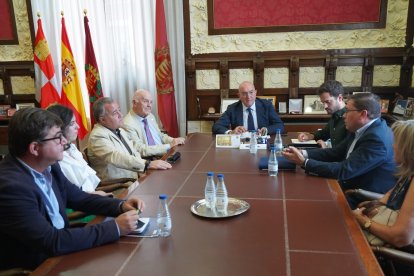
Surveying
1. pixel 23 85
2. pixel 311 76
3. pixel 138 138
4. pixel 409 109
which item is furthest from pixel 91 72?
pixel 409 109

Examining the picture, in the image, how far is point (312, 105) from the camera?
4.20 meters

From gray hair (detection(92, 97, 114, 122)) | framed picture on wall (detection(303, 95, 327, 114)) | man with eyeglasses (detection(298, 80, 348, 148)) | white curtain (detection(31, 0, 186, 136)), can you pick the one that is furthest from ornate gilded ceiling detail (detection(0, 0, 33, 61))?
man with eyeglasses (detection(298, 80, 348, 148))

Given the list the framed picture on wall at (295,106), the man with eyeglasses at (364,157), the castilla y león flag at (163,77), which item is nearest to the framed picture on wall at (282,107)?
the framed picture on wall at (295,106)

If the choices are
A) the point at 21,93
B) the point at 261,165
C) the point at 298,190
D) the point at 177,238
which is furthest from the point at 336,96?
the point at 21,93

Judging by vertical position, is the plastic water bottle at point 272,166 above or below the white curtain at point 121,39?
below

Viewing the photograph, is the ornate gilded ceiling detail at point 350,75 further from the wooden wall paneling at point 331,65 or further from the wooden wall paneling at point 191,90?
the wooden wall paneling at point 191,90

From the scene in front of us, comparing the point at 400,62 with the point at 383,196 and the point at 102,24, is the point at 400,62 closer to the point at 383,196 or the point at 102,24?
the point at 383,196

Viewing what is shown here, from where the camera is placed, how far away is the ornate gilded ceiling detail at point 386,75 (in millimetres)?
4078

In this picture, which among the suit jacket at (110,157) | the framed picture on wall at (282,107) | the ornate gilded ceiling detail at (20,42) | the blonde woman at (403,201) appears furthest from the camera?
the ornate gilded ceiling detail at (20,42)

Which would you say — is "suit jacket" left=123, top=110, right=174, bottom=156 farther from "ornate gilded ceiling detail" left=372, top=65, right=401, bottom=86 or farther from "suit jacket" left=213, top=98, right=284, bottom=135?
"ornate gilded ceiling detail" left=372, top=65, right=401, bottom=86

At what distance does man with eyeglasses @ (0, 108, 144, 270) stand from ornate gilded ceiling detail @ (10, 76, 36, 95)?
369 cm

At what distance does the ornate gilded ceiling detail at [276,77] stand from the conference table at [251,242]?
254 cm

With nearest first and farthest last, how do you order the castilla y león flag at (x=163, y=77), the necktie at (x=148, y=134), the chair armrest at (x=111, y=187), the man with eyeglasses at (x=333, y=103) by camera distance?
the chair armrest at (x=111, y=187), the man with eyeglasses at (x=333, y=103), the necktie at (x=148, y=134), the castilla y león flag at (x=163, y=77)

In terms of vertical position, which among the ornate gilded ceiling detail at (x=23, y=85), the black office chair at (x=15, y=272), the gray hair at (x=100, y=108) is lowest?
the black office chair at (x=15, y=272)
